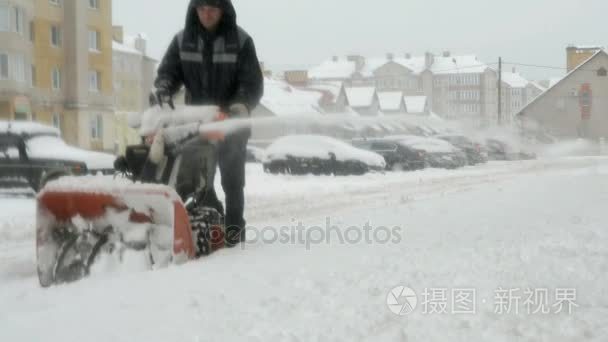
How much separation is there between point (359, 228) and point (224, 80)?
191cm

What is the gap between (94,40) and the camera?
139 ft

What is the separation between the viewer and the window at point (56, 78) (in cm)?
3832

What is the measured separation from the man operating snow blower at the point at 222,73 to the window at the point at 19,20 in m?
33.0

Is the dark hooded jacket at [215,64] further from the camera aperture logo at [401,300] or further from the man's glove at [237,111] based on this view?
the camera aperture logo at [401,300]

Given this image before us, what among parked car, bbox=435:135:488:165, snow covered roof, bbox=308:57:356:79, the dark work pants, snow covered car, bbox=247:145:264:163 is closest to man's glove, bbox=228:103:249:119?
the dark work pants

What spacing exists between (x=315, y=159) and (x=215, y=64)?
1447 centimetres

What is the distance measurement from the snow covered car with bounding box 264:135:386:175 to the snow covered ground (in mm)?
13100

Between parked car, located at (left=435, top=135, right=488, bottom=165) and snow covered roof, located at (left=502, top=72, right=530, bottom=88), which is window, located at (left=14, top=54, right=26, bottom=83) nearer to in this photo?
parked car, located at (left=435, top=135, right=488, bottom=165)

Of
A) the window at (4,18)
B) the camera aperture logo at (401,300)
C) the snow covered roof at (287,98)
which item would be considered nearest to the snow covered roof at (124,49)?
the snow covered roof at (287,98)

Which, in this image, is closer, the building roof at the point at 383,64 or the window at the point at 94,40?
the window at the point at 94,40

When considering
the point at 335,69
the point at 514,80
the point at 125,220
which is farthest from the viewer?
the point at 335,69

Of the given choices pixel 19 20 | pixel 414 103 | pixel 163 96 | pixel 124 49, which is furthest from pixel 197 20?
pixel 414 103

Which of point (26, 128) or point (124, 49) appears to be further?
point (124, 49)

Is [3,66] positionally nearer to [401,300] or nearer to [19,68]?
[19,68]
